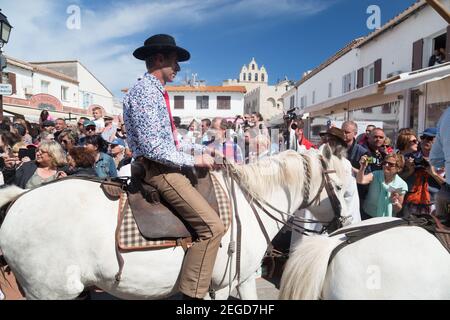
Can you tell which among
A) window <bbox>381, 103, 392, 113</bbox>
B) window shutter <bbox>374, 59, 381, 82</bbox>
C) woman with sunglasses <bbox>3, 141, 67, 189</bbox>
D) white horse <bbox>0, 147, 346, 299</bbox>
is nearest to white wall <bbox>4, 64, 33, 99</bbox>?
woman with sunglasses <bbox>3, 141, 67, 189</bbox>

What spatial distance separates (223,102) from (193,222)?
34.7 meters

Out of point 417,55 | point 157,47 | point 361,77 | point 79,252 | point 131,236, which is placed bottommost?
point 79,252

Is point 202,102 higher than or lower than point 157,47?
higher

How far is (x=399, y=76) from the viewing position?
6.88 m

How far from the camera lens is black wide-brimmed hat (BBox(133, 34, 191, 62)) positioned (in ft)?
7.70

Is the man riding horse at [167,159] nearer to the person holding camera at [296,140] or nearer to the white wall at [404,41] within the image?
the person holding camera at [296,140]

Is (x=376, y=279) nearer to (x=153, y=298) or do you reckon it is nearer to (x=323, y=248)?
(x=323, y=248)

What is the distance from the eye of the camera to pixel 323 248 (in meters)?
1.90

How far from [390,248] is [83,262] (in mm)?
1974

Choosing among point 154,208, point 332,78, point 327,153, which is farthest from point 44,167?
point 332,78

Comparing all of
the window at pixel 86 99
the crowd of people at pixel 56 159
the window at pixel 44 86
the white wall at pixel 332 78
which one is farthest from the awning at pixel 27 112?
the white wall at pixel 332 78

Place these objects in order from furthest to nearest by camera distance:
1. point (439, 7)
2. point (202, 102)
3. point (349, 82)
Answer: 1. point (202, 102)
2. point (349, 82)
3. point (439, 7)

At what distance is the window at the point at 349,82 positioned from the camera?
14766 millimetres

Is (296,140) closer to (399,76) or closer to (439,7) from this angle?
(439,7)
